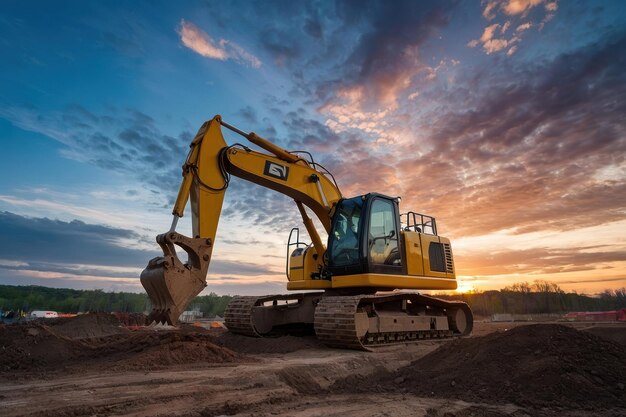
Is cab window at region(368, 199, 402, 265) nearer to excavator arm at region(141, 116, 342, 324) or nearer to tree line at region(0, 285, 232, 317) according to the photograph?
excavator arm at region(141, 116, 342, 324)

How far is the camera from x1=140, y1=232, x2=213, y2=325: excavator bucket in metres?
6.63

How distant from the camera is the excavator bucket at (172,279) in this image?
6.63m

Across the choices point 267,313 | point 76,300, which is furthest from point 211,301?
point 267,313

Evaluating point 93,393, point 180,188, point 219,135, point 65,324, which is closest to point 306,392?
point 93,393

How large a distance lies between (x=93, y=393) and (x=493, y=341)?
585 cm

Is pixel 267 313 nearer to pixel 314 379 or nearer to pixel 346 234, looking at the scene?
pixel 346 234

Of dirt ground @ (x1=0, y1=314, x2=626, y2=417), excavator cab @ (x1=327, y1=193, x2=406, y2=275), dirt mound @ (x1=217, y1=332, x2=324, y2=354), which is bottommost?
→ dirt ground @ (x1=0, y1=314, x2=626, y2=417)

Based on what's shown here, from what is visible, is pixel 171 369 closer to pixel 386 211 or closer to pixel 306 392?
pixel 306 392

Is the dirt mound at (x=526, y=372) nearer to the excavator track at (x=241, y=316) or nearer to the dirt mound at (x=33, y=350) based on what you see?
the excavator track at (x=241, y=316)

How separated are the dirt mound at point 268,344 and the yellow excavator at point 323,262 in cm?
36

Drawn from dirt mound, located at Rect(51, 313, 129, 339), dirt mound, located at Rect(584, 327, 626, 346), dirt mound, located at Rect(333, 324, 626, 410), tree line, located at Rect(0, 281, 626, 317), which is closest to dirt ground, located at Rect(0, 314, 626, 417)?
dirt mound, located at Rect(333, 324, 626, 410)

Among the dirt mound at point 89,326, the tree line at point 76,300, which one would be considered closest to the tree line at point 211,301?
the tree line at point 76,300

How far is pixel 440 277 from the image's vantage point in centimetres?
1145

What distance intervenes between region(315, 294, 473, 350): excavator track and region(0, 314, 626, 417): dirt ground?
594mm
